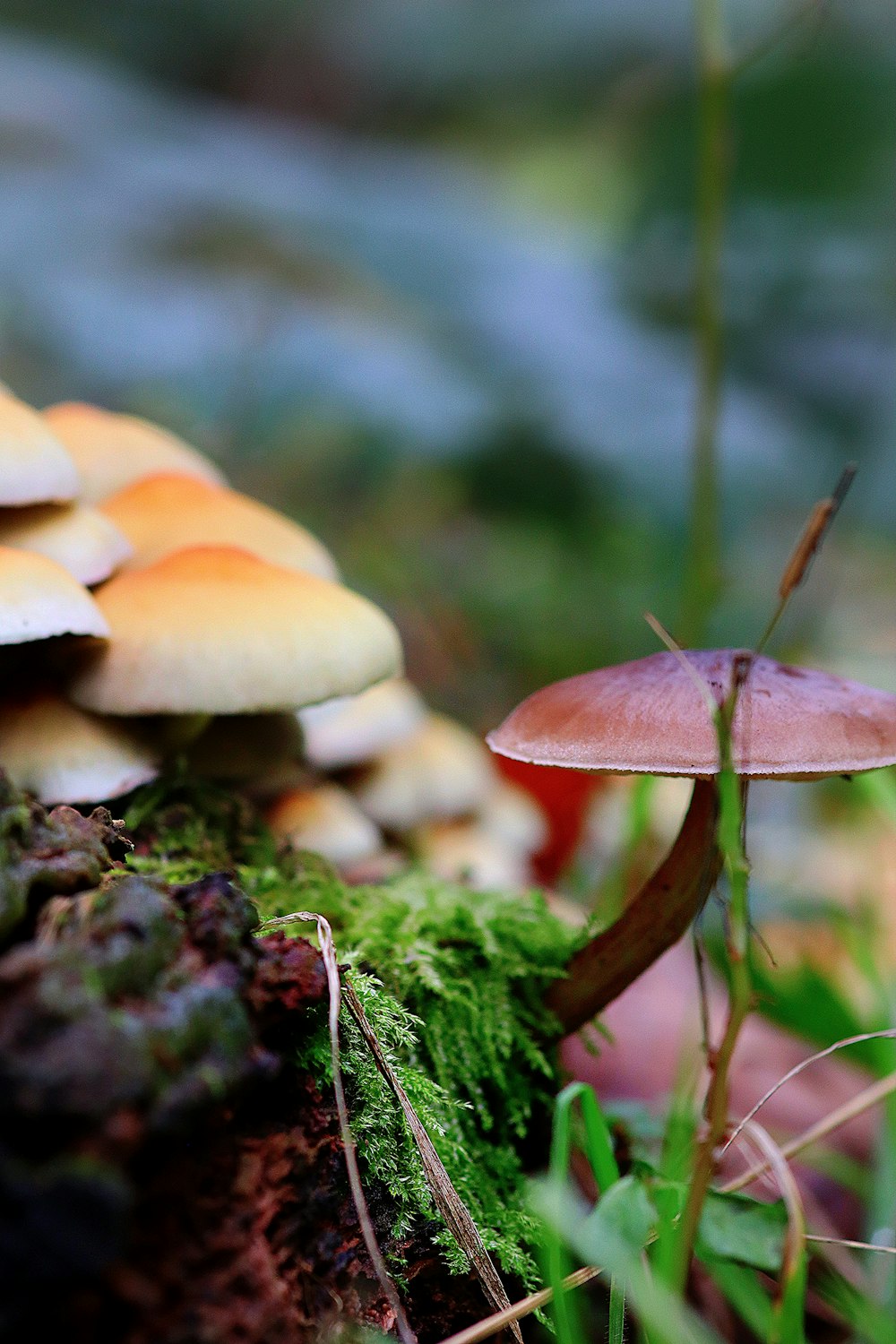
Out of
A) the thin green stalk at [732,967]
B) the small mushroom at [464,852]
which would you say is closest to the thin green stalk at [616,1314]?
the thin green stalk at [732,967]

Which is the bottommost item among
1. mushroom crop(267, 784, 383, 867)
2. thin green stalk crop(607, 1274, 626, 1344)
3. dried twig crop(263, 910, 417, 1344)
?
mushroom crop(267, 784, 383, 867)

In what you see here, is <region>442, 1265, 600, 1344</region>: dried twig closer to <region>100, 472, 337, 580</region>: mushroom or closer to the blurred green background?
<region>100, 472, 337, 580</region>: mushroom

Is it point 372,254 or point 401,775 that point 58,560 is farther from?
point 372,254

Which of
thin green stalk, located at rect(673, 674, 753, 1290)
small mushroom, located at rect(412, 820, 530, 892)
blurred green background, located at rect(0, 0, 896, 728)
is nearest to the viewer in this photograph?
thin green stalk, located at rect(673, 674, 753, 1290)

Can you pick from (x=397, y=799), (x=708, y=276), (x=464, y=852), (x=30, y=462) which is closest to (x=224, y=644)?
(x=30, y=462)

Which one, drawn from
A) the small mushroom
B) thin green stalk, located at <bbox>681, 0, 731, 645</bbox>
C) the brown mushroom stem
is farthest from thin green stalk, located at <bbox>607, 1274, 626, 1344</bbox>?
thin green stalk, located at <bbox>681, 0, 731, 645</bbox>

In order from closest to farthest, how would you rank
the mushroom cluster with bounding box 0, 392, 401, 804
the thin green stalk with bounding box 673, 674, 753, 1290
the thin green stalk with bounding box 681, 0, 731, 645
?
1. the thin green stalk with bounding box 673, 674, 753, 1290
2. the mushroom cluster with bounding box 0, 392, 401, 804
3. the thin green stalk with bounding box 681, 0, 731, 645

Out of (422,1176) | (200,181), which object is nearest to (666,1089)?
(422,1176)
